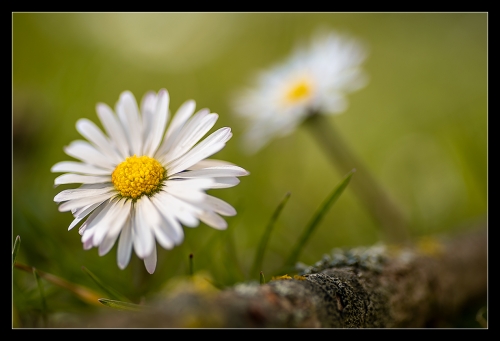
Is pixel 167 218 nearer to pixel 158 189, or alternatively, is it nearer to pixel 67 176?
pixel 158 189

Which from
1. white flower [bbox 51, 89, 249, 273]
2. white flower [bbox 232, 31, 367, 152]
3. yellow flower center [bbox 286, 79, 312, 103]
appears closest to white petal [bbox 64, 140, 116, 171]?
white flower [bbox 51, 89, 249, 273]

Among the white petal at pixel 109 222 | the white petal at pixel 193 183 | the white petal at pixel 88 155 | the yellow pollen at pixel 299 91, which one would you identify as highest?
the yellow pollen at pixel 299 91

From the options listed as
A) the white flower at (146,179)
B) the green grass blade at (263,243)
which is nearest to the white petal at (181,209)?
the white flower at (146,179)

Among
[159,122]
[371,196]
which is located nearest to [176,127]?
[159,122]

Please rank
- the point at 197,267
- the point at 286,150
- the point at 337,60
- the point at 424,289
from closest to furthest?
the point at 424,289
the point at 197,267
the point at 337,60
the point at 286,150

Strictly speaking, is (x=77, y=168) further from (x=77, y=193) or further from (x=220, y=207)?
(x=220, y=207)

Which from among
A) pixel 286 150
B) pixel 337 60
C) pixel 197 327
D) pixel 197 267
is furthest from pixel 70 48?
pixel 197 327

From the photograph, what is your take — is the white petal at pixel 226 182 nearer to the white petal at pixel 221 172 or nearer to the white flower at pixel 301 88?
the white petal at pixel 221 172

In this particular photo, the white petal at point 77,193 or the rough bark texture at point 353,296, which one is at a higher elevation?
the white petal at point 77,193
